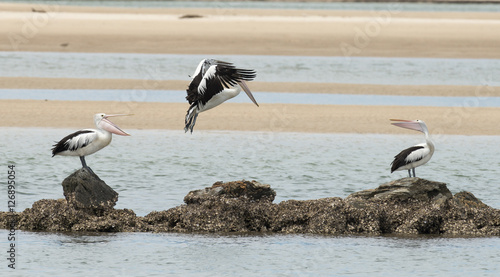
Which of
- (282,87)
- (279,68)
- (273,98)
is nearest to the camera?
(273,98)

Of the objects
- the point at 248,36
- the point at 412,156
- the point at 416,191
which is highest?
the point at 248,36

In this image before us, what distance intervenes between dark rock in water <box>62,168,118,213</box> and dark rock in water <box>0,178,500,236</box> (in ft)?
0.23

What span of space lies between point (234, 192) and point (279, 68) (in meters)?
18.6

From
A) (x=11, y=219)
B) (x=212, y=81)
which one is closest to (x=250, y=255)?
(x=212, y=81)

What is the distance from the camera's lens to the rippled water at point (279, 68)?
88.4 feet

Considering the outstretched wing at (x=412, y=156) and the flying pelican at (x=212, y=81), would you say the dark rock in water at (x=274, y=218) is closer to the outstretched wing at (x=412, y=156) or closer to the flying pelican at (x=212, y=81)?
the outstretched wing at (x=412, y=156)

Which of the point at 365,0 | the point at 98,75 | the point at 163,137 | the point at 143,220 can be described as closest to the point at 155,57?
the point at 98,75

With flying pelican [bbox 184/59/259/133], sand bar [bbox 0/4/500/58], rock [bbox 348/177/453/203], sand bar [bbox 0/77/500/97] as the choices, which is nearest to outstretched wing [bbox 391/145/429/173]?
rock [bbox 348/177/453/203]

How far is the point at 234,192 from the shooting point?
10.8 m

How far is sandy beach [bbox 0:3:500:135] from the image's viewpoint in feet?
65.1

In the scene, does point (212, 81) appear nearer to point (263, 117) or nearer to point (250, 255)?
point (250, 255)

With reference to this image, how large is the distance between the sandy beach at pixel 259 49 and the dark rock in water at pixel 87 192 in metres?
8.72

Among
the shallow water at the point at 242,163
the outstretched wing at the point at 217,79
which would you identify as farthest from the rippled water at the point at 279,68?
the outstretched wing at the point at 217,79

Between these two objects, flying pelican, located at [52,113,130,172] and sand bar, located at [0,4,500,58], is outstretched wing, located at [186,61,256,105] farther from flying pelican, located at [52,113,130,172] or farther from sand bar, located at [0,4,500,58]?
sand bar, located at [0,4,500,58]
